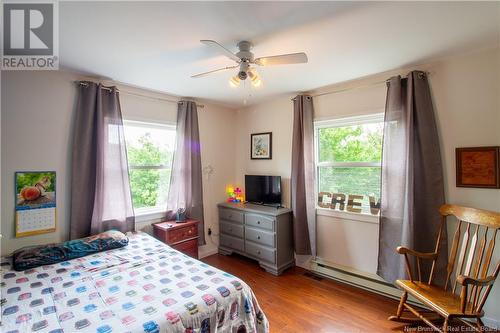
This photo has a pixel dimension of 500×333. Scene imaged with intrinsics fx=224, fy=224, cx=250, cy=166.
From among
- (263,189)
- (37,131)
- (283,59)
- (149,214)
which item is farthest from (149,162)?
(283,59)

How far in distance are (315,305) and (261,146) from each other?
227cm

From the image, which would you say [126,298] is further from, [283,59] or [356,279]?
[356,279]

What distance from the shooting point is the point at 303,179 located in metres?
3.06

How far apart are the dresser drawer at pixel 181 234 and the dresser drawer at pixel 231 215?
1.84ft

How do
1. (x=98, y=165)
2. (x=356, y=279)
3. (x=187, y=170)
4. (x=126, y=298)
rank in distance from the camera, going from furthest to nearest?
(x=187, y=170) → (x=356, y=279) → (x=98, y=165) → (x=126, y=298)

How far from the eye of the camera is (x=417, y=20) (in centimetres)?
156

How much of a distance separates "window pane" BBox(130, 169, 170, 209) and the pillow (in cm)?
65

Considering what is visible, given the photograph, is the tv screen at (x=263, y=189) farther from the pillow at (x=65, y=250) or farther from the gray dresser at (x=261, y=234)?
the pillow at (x=65, y=250)

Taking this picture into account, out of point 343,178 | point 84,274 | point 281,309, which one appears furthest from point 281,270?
point 84,274

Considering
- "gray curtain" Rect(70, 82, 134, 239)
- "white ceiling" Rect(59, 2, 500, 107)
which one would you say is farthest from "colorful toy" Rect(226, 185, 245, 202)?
"white ceiling" Rect(59, 2, 500, 107)

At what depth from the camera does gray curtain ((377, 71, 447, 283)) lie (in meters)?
2.17

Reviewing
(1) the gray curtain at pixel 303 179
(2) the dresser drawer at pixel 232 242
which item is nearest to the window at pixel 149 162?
(2) the dresser drawer at pixel 232 242

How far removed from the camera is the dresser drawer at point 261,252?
2973 millimetres

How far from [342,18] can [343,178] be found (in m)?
1.88
